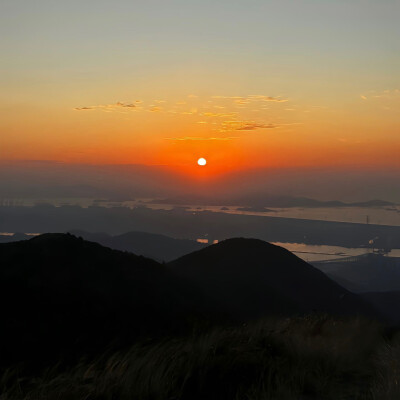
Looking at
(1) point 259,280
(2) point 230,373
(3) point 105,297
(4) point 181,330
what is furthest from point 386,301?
(2) point 230,373

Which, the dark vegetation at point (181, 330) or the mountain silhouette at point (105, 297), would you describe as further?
the mountain silhouette at point (105, 297)

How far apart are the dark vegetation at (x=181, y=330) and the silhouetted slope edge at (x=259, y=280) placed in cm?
30

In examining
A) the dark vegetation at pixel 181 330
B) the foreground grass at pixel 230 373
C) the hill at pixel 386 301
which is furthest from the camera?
the hill at pixel 386 301

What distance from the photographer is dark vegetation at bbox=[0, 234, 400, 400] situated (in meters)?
6.79

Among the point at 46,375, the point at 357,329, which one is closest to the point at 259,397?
the point at 46,375

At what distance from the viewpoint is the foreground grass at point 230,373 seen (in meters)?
6.34

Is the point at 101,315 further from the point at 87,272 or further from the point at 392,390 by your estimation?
the point at 392,390

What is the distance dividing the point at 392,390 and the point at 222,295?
5161 centimetres

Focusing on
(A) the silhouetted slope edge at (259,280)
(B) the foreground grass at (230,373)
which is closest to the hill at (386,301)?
(A) the silhouetted slope edge at (259,280)

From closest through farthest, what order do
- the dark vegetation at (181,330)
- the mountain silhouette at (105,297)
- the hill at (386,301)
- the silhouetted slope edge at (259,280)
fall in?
the dark vegetation at (181,330) < the mountain silhouette at (105,297) < the silhouetted slope edge at (259,280) < the hill at (386,301)

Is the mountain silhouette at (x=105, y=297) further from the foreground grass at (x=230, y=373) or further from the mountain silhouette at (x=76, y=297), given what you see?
the foreground grass at (x=230, y=373)

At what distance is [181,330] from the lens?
1573cm

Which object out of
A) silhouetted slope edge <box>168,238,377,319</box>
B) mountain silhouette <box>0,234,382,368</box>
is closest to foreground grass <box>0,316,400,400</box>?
mountain silhouette <box>0,234,382,368</box>

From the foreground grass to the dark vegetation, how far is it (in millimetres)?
21
